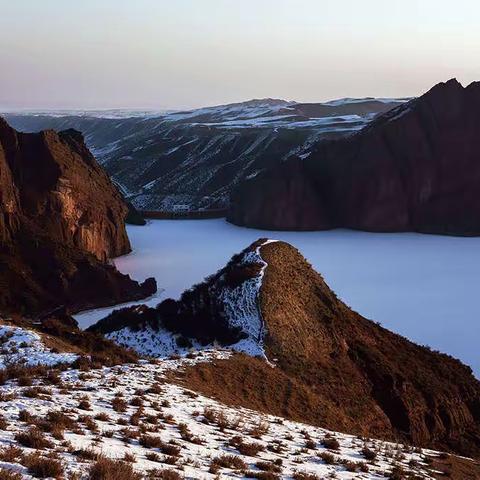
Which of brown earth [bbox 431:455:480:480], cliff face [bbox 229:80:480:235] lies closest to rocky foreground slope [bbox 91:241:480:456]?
brown earth [bbox 431:455:480:480]

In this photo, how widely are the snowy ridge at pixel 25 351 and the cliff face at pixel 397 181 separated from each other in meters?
55.9

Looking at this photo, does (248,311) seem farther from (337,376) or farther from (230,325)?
(337,376)

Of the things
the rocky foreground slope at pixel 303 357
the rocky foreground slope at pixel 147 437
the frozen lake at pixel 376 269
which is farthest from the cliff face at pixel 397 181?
the rocky foreground slope at pixel 147 437

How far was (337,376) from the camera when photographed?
1822 centimetres

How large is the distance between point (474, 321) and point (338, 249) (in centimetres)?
2429

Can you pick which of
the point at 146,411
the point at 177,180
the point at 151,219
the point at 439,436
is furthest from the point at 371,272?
the point at 177,180

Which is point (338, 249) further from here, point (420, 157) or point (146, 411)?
point (146, 411)

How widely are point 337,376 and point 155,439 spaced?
1000 cm

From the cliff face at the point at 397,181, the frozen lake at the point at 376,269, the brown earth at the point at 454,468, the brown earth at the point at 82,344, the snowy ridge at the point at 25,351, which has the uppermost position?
the cliff face at the point at 397,181

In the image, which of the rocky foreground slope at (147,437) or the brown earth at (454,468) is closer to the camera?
the rocky foreground slope at (147,437)

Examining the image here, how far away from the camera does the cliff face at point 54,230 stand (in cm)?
3547

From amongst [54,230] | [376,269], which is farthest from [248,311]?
[376,269]

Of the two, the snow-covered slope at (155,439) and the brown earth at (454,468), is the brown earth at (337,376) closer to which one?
the snow-covered slope at (155,439)

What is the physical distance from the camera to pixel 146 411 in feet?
36.2
